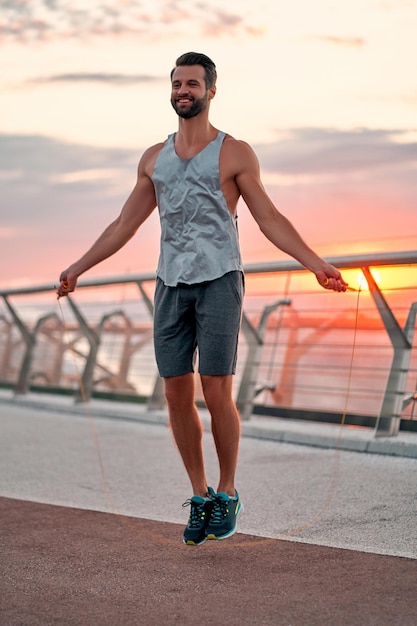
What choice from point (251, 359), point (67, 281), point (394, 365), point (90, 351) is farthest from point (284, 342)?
point (67, 281)

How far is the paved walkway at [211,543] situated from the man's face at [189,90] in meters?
1.68

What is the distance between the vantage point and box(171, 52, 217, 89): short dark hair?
13.3ft

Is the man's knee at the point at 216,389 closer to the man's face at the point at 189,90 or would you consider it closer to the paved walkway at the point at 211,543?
the paved walkway at the point at 211,543

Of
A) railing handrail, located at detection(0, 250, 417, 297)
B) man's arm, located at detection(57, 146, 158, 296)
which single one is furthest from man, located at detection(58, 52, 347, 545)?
railing handrail, located at detection(0, 250, 417, 297)

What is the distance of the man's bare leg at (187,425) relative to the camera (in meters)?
4.17

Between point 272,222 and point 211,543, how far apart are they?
1.28m

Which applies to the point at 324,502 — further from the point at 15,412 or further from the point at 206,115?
the point at 15,412

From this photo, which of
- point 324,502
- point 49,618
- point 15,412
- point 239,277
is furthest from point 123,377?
point 49,618

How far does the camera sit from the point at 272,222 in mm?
4125

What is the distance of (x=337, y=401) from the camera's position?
818cm

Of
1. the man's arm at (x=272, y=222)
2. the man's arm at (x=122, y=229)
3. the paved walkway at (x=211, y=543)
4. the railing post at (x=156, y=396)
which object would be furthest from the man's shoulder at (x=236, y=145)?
the railing post at (x=156, y=396)

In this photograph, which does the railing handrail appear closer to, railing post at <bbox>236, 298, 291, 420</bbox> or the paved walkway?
railing post at <bbox>236, 298, 291, 420</bbox>

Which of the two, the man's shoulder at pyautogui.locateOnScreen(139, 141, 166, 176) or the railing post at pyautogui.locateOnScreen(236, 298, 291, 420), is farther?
the railing post at pyautogui.locateOnScreen(236, 298, 291, 420)

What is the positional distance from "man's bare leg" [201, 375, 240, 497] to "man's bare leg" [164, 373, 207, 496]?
82 mm
